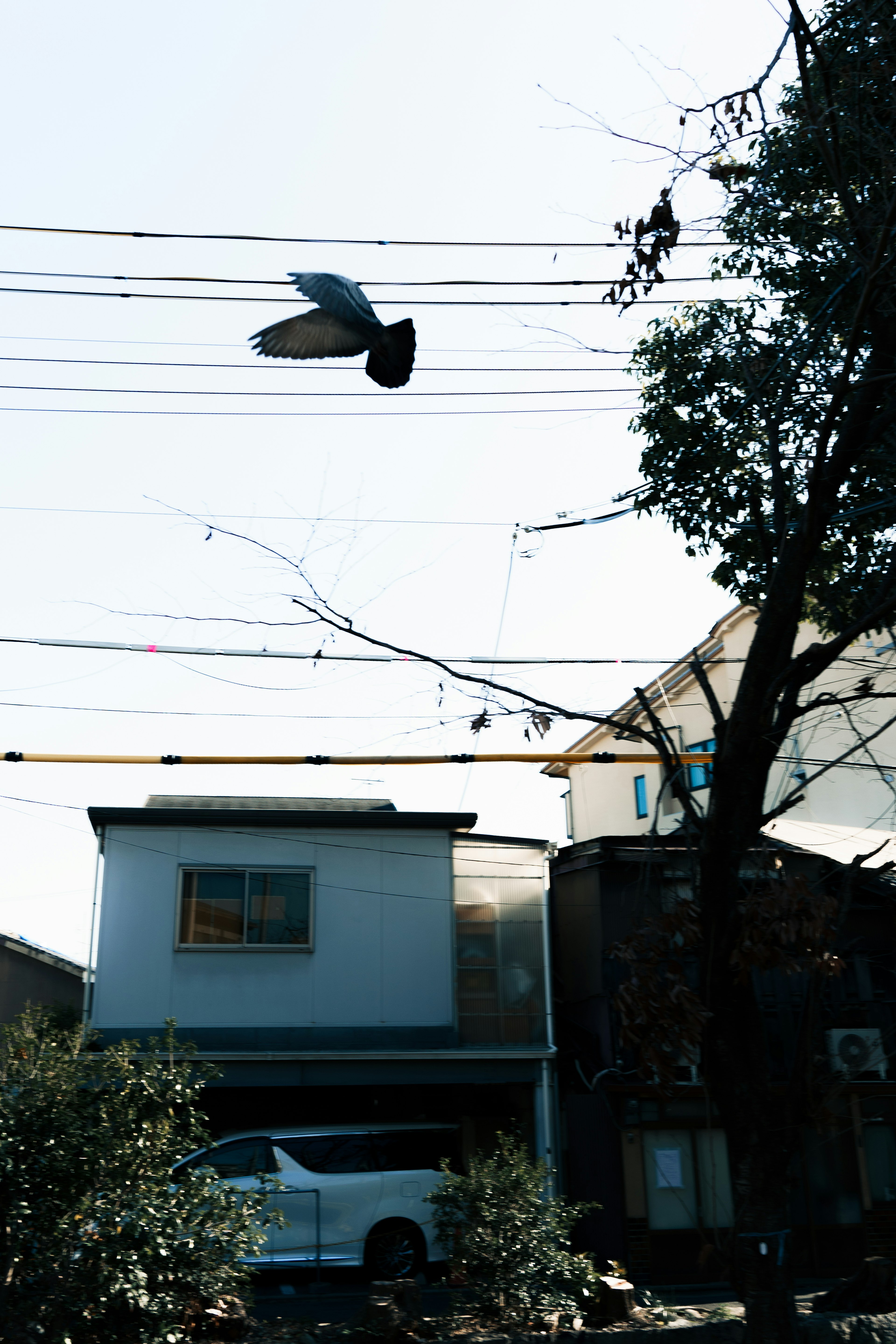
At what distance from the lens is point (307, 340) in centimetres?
717

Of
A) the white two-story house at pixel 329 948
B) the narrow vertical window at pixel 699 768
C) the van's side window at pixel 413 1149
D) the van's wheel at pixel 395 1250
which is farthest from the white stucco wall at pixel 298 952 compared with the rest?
the narrow vertical window at pixel 699 768

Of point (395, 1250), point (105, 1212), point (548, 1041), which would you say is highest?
point (548, 1041)

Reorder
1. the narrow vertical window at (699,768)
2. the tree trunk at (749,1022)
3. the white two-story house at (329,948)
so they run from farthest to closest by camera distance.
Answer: the narrow vertical window at (699,768)
the white two-story house at (329,948)
the tree trunk at (749,1022)

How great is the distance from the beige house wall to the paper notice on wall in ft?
14.7

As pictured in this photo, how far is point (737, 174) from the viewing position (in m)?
7.17

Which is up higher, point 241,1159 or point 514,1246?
point 241,1159

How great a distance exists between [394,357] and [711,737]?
826 inches

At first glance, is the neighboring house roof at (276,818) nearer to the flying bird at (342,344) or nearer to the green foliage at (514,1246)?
the green foliage at (514,1246)

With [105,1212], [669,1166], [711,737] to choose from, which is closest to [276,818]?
[669,1166]

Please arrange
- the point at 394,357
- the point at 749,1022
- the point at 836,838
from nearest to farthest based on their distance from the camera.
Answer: the point at 749,1022 → the point at 394,357 → the point at 836,838

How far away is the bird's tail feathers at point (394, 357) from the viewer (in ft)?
23.3

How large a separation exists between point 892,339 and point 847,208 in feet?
3.61

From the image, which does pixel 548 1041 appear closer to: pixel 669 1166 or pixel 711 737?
pixel 669 1166

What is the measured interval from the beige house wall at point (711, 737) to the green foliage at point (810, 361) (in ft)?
6.45
